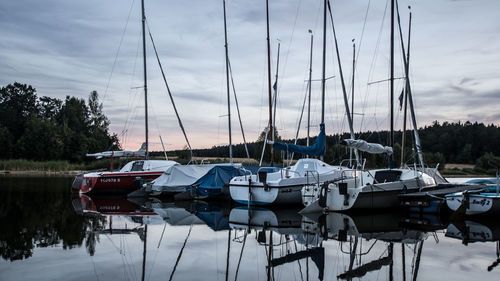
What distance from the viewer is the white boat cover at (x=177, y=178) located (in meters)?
28.2

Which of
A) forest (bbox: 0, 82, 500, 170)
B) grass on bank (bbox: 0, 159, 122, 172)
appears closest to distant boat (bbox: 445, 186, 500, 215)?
grass on bank (bbox: 0, 159, 122, 172)

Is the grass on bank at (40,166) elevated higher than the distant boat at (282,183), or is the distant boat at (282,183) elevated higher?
the distant boat at (282,183)

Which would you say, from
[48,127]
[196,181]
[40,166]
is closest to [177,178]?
[196,181]

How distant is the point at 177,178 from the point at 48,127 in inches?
2759

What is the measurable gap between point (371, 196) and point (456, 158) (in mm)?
95062

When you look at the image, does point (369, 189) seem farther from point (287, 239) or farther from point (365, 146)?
point (287, 239)

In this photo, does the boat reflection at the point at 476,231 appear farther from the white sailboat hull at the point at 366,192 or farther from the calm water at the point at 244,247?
the white sailboat hull at the point at 366,192

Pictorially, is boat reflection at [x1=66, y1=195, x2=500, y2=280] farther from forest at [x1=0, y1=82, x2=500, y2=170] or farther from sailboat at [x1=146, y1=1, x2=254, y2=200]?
forest at [x1=0, y1=82, x2=500, y2=170]

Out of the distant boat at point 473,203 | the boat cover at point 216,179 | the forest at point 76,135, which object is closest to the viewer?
the distant boat at point 473,203

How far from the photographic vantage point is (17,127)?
322ft

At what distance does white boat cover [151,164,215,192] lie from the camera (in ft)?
92.6

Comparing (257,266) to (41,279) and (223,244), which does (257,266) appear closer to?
(223,244)

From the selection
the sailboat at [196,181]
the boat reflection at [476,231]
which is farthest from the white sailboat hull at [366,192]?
the sailboat at [196,181]

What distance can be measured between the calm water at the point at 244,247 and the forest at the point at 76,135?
6579cm
